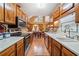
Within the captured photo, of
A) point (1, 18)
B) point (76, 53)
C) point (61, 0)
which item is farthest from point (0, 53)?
point (61, 0)

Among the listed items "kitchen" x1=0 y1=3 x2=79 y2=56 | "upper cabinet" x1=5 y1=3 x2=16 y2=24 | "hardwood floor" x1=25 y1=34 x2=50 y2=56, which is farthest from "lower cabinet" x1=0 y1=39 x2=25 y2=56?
"hardwood floor" x1=25 y1=34 x2=50 y2=56

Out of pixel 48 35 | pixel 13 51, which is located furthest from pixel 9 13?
pixel 48 35

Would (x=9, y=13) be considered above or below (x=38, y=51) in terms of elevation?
above

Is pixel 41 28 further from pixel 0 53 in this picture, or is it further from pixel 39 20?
pixel 0 53

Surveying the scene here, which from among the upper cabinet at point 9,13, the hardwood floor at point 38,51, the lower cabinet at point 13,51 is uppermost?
the upper cabinet at point 9,13

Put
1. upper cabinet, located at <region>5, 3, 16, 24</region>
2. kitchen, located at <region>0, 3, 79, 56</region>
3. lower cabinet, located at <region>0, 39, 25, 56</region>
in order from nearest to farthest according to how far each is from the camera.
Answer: lower cabinet, located at <region>0, 39, 25, 56</region>
kitchen, located at <region>0, 3, 79, 56</region>
upper cabinet, located at <region>5, 3, 16, 24</region>

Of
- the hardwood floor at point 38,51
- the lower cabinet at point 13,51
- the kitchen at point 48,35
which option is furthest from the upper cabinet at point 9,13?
the hardwood floor at point 38,51

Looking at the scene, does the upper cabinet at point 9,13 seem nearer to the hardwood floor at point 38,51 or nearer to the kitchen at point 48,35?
the kitchen at point 48,35

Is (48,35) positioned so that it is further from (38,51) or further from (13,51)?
(13,51)

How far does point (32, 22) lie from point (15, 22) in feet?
33.8

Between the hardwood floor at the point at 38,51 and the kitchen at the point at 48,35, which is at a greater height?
the kitchen at the point at 48,35

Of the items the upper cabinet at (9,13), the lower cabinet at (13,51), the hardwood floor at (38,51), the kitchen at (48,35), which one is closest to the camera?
the lower cabinet at (13,51)

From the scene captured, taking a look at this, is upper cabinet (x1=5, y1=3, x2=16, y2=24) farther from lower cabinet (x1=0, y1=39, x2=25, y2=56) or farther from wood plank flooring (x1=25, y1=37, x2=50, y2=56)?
wood plank flooring (x1=25, y1=37, x2=50, y2=56)

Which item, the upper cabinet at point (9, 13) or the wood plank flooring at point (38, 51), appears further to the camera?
the wood plank flooring at point (38, 51)
